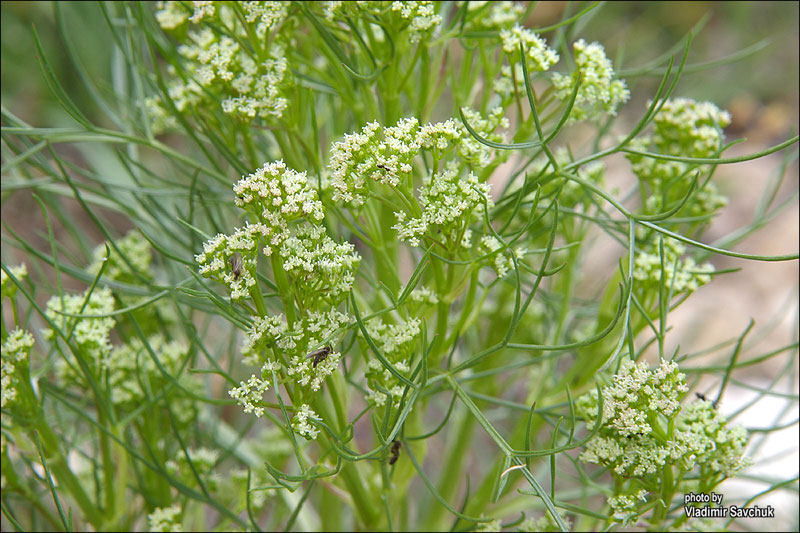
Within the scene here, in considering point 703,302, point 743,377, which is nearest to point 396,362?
point 743,377

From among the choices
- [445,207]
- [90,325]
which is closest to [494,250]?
[445,207]

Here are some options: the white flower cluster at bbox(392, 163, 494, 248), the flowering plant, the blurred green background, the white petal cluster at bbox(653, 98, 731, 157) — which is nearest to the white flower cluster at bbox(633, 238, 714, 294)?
the flowering plant

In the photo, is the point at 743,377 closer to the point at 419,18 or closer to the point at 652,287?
the point at 652,287

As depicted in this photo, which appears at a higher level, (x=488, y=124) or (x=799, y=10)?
(x=799, y=10)

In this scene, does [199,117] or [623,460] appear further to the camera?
[199,117]

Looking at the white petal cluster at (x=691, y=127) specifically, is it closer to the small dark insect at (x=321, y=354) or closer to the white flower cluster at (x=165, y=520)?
the small dark insect at (x=321, y=354)

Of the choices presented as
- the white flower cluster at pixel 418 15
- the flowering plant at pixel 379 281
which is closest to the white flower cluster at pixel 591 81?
the flowering plant at pixel 379 281
